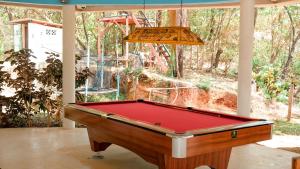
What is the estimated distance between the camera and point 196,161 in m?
3.49

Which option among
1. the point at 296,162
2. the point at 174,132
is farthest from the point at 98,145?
the point at 296,162

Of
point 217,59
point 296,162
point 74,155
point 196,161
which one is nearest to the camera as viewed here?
point 296,162

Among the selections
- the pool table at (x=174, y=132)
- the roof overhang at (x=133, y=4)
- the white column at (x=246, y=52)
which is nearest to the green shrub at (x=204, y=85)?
the roof overhang at (x=133, y=4)

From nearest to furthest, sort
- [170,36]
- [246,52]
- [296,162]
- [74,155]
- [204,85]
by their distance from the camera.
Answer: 1. [296,162]
2. [170,36]
3. [74,155]
4. [246,52]
5. [204,85]

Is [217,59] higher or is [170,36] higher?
[170,36]

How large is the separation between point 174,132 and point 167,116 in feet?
3.25

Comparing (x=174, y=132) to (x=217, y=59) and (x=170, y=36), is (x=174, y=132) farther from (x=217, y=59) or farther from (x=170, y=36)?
(x=217, y=59)

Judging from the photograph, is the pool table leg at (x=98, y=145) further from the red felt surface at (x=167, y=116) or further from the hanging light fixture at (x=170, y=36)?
the hanging light fixture at (x=170, y=36)

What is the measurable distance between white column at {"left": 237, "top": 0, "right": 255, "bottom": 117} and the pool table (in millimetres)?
1390

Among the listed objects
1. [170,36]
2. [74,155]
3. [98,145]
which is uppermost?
[170,36]

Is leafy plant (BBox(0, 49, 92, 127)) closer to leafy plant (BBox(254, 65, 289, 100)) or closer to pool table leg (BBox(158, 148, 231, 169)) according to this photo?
pool table leg (BBox(158, 148, 231, 169))

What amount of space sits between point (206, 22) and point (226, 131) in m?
8.75

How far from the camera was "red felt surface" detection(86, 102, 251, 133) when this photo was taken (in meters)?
3.47

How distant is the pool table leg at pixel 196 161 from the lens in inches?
130
